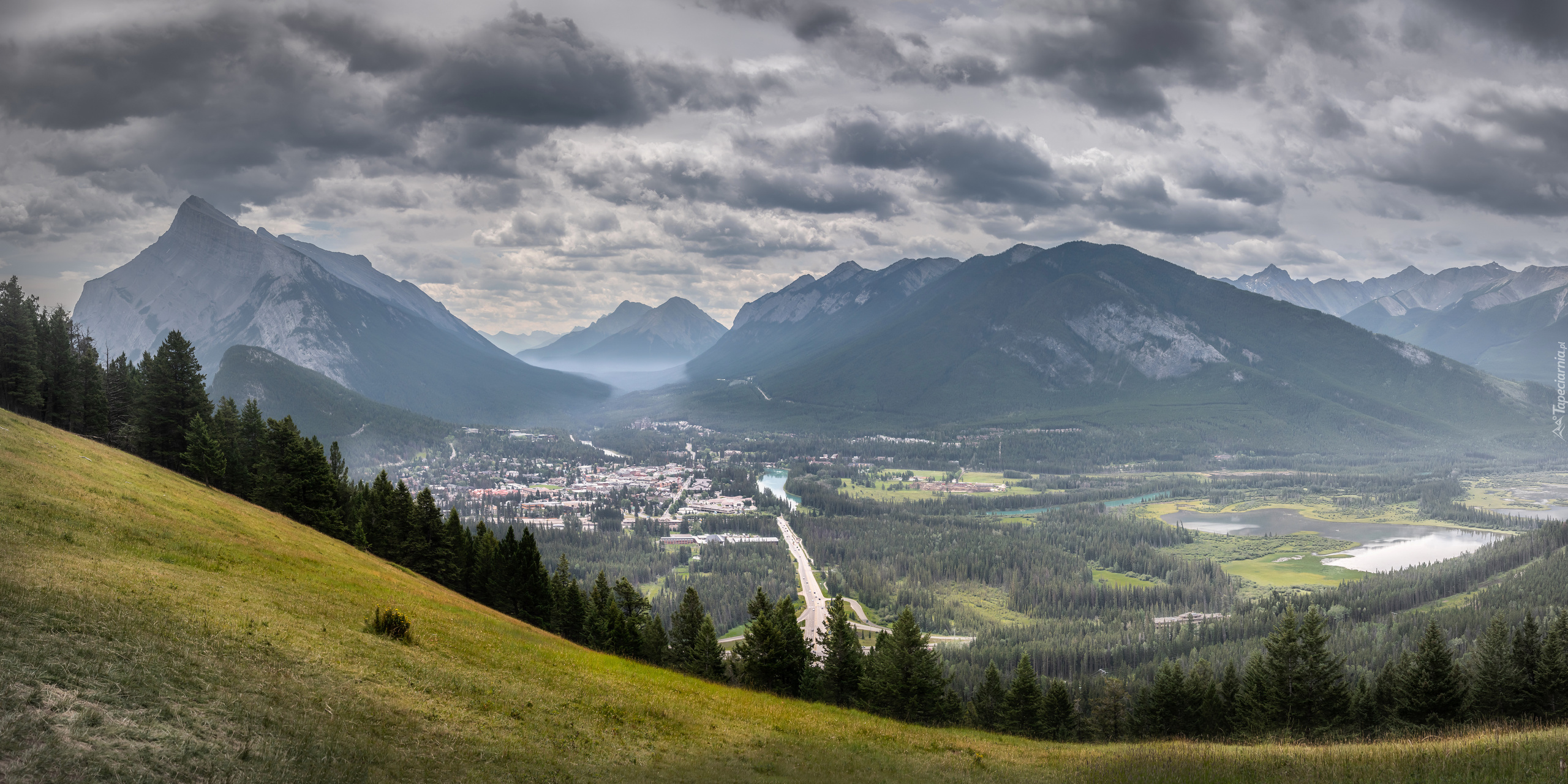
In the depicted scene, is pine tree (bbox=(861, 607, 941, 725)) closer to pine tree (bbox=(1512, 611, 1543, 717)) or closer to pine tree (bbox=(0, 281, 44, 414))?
pine tree (bbox=(1512, 611, 1543, 717))

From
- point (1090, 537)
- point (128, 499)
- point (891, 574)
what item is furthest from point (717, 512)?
point (128, 499)

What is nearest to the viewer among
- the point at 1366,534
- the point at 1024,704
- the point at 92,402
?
the point at 1024,704

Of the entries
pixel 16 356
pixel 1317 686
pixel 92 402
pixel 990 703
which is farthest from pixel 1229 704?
pixel 92 402

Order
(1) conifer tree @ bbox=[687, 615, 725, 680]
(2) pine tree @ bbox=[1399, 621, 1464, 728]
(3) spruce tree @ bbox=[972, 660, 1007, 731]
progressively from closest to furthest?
(2) pine tree @ bbox=[1399, 621, 1464, 728] → (1) conifer tree @ bbox=[687, 615, 725, 680] → (3) spruce tree @ bbox=[972, 660, 1007, 731]

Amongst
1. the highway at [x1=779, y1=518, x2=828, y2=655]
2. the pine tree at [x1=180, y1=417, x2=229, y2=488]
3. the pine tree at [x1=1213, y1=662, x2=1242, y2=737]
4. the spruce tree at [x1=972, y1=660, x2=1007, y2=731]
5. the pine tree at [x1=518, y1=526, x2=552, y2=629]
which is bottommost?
the highway at [x1=779, y1=518, x2=828, y2=655]

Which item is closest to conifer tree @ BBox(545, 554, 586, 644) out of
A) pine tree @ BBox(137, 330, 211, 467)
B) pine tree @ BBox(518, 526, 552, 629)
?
pine tree @ BBox(518, 526, 552, 629)

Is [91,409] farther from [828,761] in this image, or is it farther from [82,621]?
[828,761]

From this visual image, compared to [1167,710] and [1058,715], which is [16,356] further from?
[1167,710]
